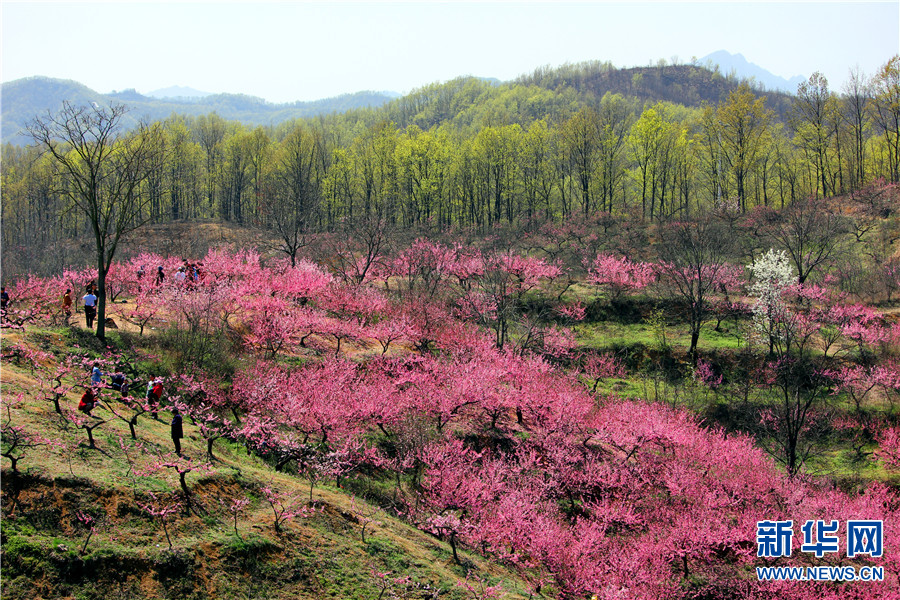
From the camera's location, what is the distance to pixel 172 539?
10.4 m

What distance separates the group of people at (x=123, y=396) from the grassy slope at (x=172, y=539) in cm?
48

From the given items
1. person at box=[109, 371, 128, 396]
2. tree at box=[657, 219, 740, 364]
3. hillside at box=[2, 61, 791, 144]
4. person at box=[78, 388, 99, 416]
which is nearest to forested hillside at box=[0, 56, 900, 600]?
person at box=[78, 388, 99, 416]

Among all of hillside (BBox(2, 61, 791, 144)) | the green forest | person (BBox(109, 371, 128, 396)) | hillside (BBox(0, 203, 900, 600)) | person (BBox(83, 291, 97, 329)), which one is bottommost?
hillside (BBox(0, 203, 900, 600))

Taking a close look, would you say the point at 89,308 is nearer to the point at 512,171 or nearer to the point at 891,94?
the point at 512,171

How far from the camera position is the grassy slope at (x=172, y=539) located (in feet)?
29.5

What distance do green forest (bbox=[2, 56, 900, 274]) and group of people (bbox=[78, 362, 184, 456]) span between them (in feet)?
92.1

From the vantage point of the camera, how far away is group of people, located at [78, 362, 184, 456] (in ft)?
42.8

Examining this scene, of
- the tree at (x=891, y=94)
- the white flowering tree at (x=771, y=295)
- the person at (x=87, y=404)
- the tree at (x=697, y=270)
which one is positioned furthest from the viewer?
the tree at (x=891, y=94)

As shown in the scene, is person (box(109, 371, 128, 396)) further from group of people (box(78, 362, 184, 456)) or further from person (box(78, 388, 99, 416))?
Result: person (box(78, 388, 99, 416))

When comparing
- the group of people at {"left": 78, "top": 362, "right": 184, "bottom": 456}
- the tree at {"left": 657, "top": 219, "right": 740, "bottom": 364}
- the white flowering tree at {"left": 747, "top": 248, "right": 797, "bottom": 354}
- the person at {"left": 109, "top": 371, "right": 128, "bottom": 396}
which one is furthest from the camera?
the tree at {"left": 657, "top": 219, "right": 740, "bottom": 364}

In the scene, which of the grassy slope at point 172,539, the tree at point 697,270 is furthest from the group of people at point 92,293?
the tree at point 697,270

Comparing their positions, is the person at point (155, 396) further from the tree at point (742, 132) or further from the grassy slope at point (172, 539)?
the tree at point (742, 132)

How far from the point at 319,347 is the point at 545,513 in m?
15.2

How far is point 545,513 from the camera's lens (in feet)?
56.3
